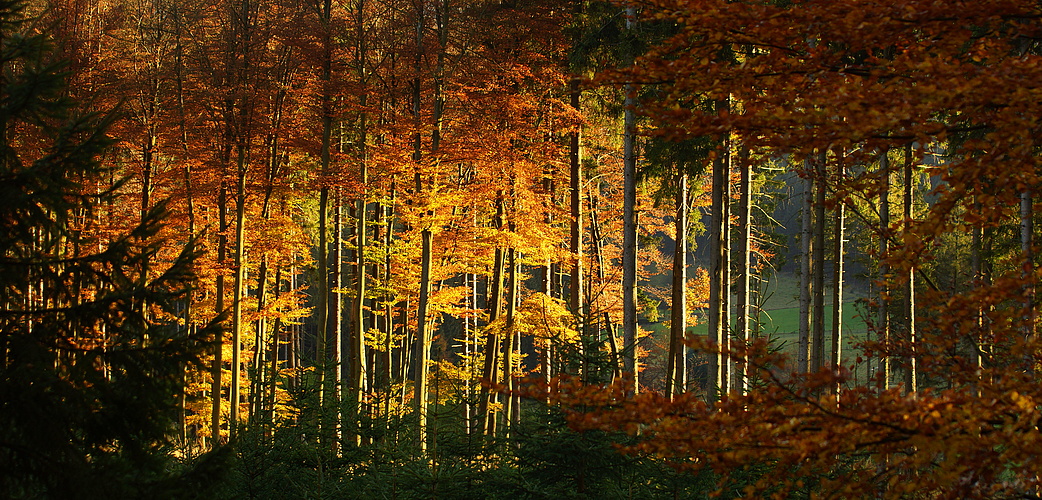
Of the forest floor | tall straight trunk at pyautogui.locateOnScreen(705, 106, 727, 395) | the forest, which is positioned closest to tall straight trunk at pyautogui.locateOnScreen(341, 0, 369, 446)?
the forest

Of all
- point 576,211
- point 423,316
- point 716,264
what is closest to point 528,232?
point 576,211

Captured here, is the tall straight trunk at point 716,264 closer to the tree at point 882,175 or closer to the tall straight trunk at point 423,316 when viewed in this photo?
the tall straight trunk at point 423,316

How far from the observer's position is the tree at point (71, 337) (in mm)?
4055

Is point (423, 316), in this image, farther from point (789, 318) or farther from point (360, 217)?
point (789, 318)

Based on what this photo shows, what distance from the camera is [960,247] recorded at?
32.0 metres

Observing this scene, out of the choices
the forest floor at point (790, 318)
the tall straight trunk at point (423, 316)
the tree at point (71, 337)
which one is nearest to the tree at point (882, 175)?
the tree at point (71, 337)

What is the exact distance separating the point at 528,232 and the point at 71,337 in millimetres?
11802

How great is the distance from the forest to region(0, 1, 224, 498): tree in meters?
0.02

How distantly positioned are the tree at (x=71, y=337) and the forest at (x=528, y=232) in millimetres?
19

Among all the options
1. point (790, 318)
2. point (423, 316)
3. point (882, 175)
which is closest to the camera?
point (882, 175)

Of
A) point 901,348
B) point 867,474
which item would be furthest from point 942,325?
point 867,474

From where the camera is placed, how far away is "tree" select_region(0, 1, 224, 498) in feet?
13.3

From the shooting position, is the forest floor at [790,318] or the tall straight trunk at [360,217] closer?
the tall straight trunk at [360,217]

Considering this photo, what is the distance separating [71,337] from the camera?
4355 millimetres
